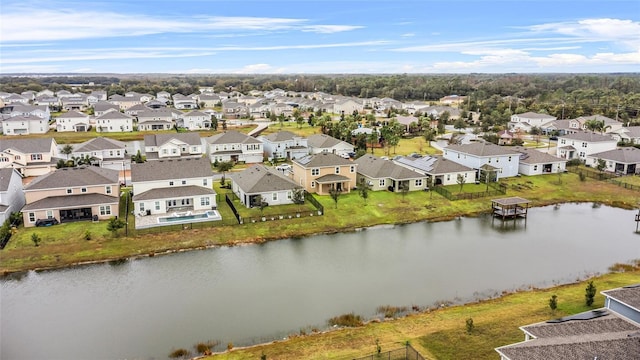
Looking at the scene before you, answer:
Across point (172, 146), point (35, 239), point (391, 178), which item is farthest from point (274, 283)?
point (172, 146)

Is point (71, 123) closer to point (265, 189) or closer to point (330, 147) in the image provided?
point (330, 147)

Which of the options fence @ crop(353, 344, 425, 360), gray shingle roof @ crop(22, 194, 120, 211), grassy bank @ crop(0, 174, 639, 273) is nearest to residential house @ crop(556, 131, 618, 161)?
grassy bank @ crop(0, 174, 639, 273)

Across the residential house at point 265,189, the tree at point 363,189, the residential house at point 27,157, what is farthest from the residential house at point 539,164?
the residential house at point 27,157

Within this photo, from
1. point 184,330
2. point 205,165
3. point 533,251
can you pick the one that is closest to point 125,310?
point 184,330

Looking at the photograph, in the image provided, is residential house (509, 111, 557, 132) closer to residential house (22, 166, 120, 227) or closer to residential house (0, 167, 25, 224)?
residential house (22, 166, 120, 227)

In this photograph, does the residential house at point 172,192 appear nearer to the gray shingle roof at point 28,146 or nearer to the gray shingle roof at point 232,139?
the gray shingle roof at point 232,139

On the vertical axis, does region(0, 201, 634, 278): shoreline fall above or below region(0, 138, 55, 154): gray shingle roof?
below
